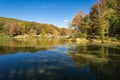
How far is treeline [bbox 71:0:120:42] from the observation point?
63.7m

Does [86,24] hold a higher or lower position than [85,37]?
higher

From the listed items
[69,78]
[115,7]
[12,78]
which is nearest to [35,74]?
[12,78]

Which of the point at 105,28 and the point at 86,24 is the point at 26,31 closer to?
the point at 86,24

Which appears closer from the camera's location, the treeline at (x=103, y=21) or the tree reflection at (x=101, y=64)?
the tree reflection at (x=101, y=64)

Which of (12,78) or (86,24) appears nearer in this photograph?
(12,78)

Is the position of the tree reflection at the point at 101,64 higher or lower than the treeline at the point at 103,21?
lower

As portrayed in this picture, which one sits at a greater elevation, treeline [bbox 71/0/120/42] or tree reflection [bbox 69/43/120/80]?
treeline [bbox 71/0/120/42]

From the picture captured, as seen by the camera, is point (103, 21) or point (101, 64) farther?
point (103, 21)

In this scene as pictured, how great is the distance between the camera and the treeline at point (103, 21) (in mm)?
63719

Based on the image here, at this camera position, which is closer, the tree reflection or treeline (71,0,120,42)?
the tree reflection

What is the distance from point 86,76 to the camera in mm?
14555

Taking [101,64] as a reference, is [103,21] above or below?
above

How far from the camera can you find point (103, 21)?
210 ft

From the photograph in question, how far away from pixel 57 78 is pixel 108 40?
51774mm
